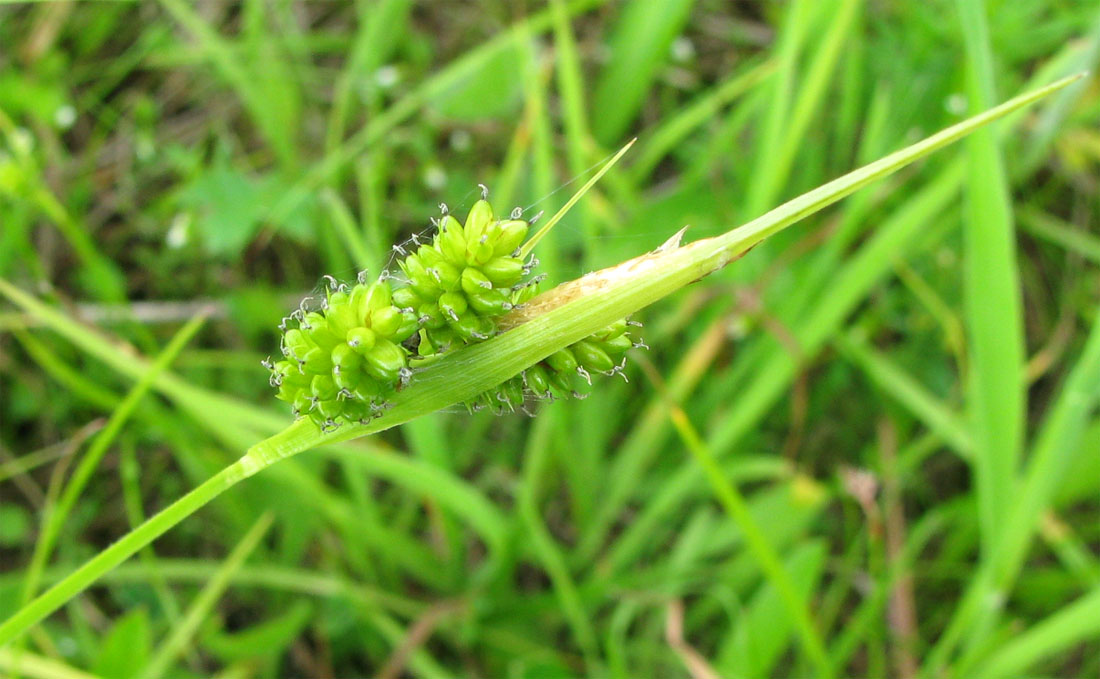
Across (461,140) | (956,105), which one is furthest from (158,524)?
(956,105)

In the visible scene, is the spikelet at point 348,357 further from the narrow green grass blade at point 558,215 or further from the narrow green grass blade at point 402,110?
the narrow green grass blade at point 402,110

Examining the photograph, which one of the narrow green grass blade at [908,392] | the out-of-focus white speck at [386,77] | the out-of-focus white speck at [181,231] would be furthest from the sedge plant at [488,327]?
the out-of-focus white speck at [386,77]

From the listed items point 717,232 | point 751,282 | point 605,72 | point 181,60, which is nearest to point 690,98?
point 605,72

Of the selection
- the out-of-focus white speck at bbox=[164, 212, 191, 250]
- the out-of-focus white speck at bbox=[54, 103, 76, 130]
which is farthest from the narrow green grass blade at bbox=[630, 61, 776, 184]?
the out-of-focus white speck at bbox=[54, 103, 76, 130]

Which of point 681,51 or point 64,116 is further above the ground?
point 64,116

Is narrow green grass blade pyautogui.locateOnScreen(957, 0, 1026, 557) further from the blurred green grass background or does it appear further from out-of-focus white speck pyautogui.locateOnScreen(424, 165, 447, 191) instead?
out-of-focus white speck pyautogui.locateOnScreen(424, 165, 447, 191)

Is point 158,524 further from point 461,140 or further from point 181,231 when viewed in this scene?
point 461,140

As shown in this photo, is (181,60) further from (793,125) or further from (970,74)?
(970,74)
